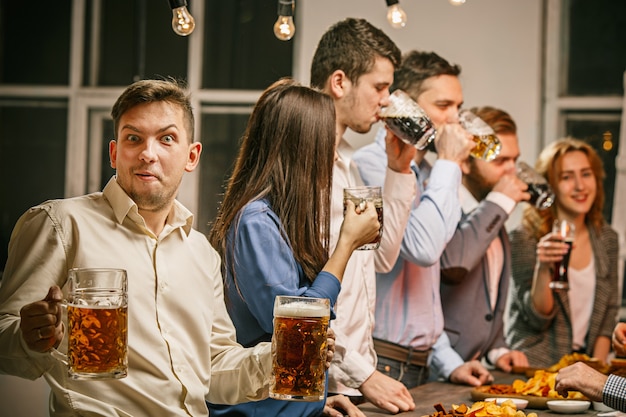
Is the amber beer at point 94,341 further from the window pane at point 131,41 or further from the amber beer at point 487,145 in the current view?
the window pane at point 131,41

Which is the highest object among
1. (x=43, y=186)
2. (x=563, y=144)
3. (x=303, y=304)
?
(x=563, y=144)

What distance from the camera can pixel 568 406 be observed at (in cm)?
270

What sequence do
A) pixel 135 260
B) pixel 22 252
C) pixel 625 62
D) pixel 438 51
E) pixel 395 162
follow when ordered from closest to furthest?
pixel 22 252 < pixel 135 260 < pixel 395 162 < pixel 438 51 < pixel 625 62

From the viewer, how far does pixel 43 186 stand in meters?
3.76

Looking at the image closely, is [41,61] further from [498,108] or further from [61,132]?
[498,108]

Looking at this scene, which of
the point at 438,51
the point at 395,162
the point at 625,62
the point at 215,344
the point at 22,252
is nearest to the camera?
the point at 22,252

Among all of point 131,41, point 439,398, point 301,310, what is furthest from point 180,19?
point 439,398

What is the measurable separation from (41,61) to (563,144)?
234cm

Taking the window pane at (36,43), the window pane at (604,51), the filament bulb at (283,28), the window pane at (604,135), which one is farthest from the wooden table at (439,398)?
the window pane at (36,43)

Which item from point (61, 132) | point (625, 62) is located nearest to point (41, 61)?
point (61, 132)

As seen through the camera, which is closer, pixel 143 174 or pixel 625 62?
pixel 143 174

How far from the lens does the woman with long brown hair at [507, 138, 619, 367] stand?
4.00 meters

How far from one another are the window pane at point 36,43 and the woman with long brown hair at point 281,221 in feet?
5.28

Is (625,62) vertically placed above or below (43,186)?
above
